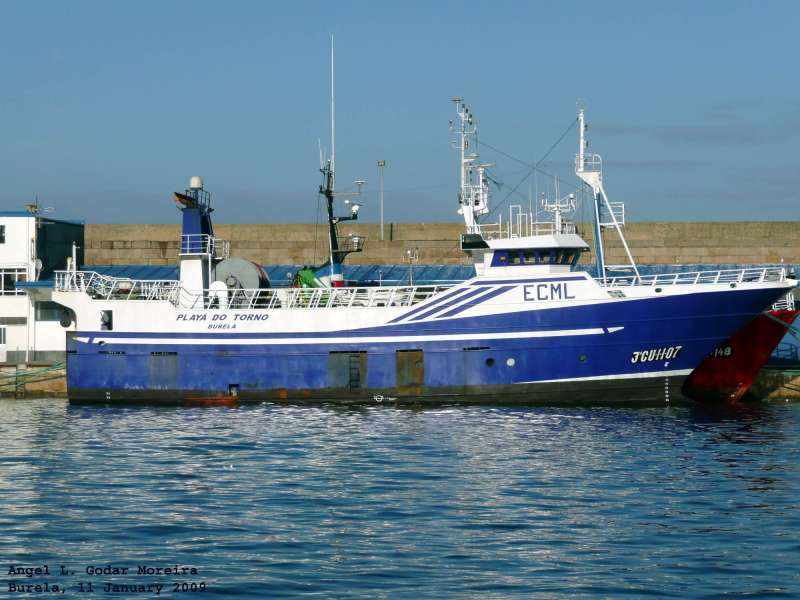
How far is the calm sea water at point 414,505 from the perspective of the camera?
16359mm

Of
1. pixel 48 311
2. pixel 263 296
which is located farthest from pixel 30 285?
pixel 263 296

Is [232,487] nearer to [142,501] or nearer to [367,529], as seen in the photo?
[142,501]

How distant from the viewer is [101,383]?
3812 centimetres

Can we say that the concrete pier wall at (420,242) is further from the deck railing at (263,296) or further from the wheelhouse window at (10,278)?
the deck railing at (263,296)

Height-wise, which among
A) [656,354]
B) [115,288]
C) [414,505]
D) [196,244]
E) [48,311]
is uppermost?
[196,244]

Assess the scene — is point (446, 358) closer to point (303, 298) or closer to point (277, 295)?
point (303, 298)

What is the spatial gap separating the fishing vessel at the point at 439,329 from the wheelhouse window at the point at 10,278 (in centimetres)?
686

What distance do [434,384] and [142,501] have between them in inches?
597

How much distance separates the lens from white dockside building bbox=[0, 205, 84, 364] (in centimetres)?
4422

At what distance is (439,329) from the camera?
35125 mm

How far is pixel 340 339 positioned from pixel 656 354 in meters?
10.2

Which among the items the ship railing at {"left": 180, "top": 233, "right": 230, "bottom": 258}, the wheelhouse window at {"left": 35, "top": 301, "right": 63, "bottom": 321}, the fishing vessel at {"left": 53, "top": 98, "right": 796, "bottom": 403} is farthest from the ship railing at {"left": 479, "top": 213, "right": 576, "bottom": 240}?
the wheelhouse window at {"left": 35, "top": 301, "right": 63, "bottom": 321}

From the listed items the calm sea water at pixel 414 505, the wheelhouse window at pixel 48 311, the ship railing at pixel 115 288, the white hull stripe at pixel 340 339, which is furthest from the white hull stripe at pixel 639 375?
the wheelhouse window at pixel 48 311

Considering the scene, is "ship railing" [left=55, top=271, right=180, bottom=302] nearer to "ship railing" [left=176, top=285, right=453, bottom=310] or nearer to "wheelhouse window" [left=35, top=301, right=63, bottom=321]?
"ship railing" [left=176, top=285, right=453, bottom=310]
